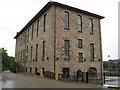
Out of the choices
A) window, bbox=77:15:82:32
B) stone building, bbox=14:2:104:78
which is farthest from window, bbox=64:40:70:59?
window, bbox=77:15:82:32

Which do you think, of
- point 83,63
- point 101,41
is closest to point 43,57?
point 83,63

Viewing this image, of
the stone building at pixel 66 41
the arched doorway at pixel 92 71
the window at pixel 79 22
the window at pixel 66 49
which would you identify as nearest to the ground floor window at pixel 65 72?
the stone building at pixel 66 41

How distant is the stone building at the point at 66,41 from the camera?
69.6 feet

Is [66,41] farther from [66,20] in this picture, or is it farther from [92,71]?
[92,71]

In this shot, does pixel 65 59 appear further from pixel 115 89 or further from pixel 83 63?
pixel 115 89

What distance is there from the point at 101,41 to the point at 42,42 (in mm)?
10455

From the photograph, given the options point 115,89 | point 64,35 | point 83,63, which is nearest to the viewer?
point 115,89

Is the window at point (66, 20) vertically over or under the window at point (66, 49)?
over

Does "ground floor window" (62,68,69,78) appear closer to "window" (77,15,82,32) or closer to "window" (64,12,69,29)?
"window" (64,12,69,29)

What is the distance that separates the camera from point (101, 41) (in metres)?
26.7

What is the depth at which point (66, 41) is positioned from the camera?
22297mm

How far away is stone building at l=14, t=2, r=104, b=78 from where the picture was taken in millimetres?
21203

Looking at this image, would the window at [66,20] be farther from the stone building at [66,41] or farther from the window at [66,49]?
the window at [66,49]

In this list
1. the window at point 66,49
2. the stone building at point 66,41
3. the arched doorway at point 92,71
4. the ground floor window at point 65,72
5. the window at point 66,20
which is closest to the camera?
the ground floor window at point 65,72
